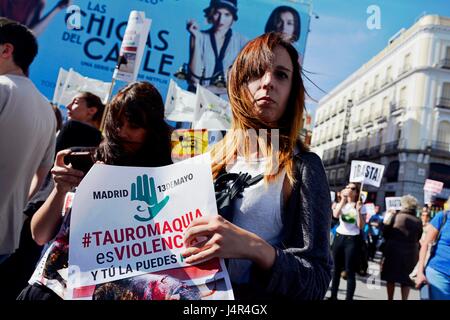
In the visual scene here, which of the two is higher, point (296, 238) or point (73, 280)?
point (296, 238)

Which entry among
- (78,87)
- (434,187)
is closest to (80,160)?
(78,87)

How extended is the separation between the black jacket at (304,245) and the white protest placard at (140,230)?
0.10 meters

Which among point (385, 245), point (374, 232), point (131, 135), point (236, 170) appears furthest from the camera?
point (374, 232)

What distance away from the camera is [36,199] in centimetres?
173

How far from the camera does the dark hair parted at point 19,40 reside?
2.03m

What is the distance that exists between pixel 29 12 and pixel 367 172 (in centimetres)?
749

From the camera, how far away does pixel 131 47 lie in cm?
223

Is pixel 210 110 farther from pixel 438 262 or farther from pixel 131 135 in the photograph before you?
pixel 131 135

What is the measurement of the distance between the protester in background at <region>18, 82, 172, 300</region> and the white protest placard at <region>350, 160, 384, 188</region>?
10.9ft

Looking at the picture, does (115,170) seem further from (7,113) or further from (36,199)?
(7,113)

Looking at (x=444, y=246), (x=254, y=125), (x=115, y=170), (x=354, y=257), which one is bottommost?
(x=354, y=257)

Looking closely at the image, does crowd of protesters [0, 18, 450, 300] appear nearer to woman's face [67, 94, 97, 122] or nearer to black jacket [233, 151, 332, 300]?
black jacket [233, 151, 332, 300]

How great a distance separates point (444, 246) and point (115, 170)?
9.54 ft
